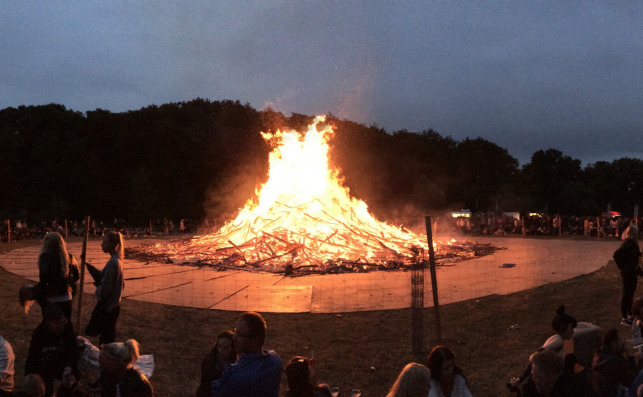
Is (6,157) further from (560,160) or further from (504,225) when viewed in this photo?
(560,160)

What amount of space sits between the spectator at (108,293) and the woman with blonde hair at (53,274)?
0.37 m

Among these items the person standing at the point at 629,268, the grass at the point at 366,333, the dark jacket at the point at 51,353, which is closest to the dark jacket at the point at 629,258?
the person standing at the point at 629,268

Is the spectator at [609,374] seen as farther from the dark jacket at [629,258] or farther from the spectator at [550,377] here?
the dark jacket at [629,258]

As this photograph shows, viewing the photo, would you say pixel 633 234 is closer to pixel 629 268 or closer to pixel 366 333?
pixel 629 268

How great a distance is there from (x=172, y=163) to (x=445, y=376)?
48.8m

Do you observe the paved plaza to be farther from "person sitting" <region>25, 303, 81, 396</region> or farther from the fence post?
"person sitting" <region>25, 303, 81, 396</region>

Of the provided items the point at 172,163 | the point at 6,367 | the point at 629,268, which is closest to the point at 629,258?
the point at 629,268

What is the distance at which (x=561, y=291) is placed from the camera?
40.5ft

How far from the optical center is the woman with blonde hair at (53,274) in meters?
6.15

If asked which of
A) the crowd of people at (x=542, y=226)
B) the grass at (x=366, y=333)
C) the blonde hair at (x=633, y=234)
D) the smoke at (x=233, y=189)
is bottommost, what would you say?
the grass at (x=366, y=333)

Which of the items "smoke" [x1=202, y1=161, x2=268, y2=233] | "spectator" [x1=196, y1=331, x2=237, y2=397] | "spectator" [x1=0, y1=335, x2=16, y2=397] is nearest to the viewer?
"spectator" [x1=196, y1=331, x2=237, y2=397]

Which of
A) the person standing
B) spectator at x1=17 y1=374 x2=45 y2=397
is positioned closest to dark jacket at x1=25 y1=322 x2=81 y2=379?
spectator at x1=17 y1=374 x2=45 y2=397

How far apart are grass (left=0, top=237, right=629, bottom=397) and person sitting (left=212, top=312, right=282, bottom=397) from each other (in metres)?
3.86

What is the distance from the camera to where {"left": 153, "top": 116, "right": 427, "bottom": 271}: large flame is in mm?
20219
